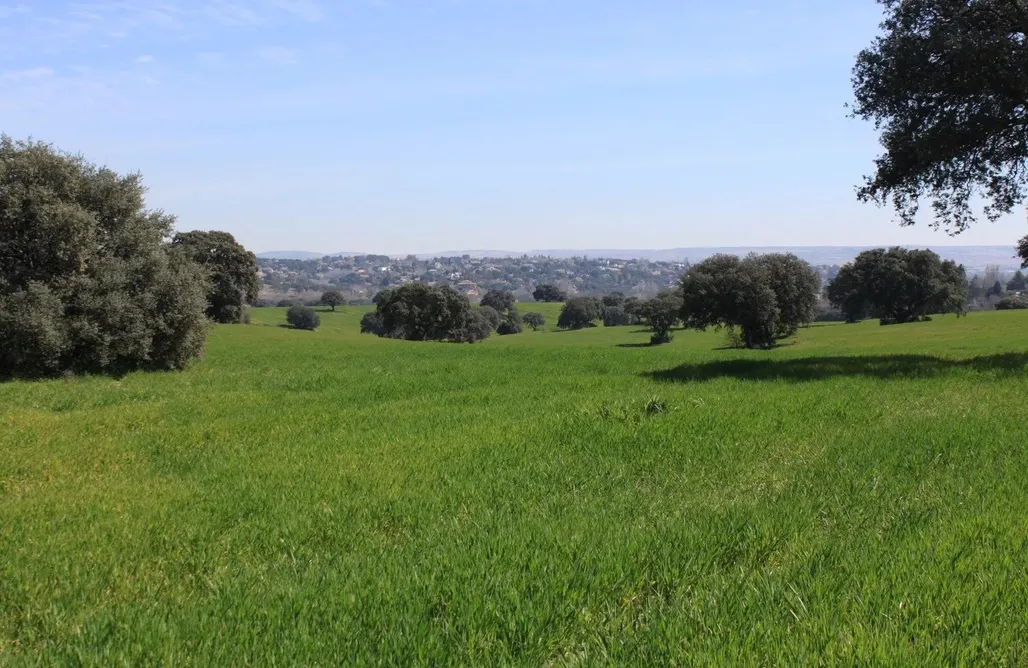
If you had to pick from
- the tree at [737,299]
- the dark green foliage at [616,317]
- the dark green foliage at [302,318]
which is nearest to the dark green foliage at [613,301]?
the dark green foliage at [616,317]

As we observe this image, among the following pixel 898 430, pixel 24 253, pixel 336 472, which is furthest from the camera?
pixel 24 253

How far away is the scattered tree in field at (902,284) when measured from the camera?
86.9 metres

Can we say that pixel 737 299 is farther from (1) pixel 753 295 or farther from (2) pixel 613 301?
(2) pixel 613 301

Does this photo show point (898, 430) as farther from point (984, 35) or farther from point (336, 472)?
point (984, 35)

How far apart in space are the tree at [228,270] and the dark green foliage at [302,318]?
43.0 meters

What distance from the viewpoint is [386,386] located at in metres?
18.5

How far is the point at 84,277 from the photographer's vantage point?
25.3 metres

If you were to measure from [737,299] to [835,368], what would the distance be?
46877mm

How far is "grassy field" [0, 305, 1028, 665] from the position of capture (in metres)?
4.59

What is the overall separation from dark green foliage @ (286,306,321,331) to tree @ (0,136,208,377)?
9301cm

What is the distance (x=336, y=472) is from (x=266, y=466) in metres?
1.19

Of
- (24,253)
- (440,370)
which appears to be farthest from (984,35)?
(24,253)

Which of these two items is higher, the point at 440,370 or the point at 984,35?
the point at 984,35

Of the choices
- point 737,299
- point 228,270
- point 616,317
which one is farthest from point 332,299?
point 737,299
